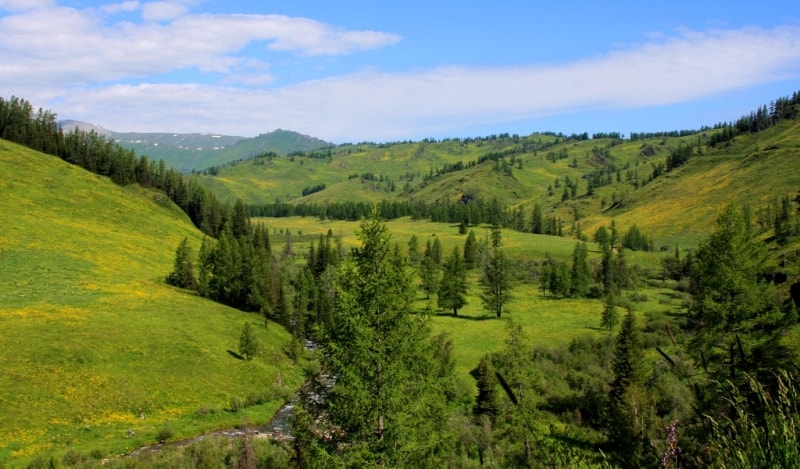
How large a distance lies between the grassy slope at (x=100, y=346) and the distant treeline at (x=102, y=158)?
5032 centimetres

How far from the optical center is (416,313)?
1919 centimetres

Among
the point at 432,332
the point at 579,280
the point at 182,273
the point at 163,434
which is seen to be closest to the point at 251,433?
the point at 163,434

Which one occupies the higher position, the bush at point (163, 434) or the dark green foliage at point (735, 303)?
the dark green foliage at point (735, 303)

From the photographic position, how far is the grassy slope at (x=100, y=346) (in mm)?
41594

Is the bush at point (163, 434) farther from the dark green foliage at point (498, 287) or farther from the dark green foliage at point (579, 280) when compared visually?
the dark green foliage at point (579, 280)

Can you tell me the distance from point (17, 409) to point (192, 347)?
19.2 m

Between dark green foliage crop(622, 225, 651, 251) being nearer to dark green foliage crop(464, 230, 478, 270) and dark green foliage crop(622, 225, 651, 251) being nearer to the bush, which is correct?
dark green foliage crop(464, 230, 478, 270)

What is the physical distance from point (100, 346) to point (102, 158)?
118 meters

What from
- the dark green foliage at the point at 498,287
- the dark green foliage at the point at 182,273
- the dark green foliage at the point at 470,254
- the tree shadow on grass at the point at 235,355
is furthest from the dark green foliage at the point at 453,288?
Result: the dark green foliage at the point at 470,254

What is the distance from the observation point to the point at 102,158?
5910 inches

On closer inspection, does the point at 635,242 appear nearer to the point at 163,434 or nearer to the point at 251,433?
the point at 251,433

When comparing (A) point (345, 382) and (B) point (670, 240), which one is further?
(B) point (670, 240)

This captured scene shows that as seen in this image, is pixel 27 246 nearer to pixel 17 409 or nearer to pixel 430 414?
pixel 17 409

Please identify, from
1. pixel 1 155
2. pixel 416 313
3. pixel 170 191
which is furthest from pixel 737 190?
pixel 1 155
